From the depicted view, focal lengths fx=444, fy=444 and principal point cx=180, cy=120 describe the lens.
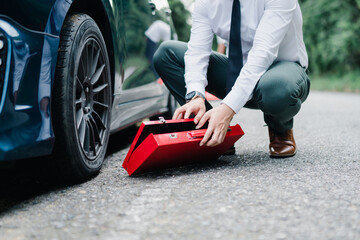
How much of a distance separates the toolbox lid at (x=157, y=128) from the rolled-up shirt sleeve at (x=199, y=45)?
1.38 ft

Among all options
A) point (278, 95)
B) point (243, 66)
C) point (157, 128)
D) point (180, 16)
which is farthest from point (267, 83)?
point (180, 16)

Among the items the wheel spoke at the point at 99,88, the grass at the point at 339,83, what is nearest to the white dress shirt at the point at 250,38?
the wheel spoke at the point at 99,88

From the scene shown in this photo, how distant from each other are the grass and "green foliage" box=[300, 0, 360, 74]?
1.26 feet

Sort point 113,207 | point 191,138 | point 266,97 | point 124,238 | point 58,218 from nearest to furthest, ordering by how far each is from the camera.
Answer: point 124,238 → point 58,218 → point 113,207 → point 191,138 → point 266,97

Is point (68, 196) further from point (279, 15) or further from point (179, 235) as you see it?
point (279, 15)

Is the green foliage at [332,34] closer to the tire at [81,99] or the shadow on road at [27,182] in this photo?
the tire at [81,99]

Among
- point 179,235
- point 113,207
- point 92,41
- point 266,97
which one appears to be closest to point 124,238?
point 179,235

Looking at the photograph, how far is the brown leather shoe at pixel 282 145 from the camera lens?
258cm

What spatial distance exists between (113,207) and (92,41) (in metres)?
0.89

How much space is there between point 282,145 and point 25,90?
5.06 ft

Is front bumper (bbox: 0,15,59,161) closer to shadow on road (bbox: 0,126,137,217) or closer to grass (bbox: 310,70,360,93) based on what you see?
shadow on road (bbox: 0,126,137,217)

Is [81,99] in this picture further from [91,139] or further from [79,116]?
[91,139]

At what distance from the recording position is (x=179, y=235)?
138 cm

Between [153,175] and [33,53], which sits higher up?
[33,53]
